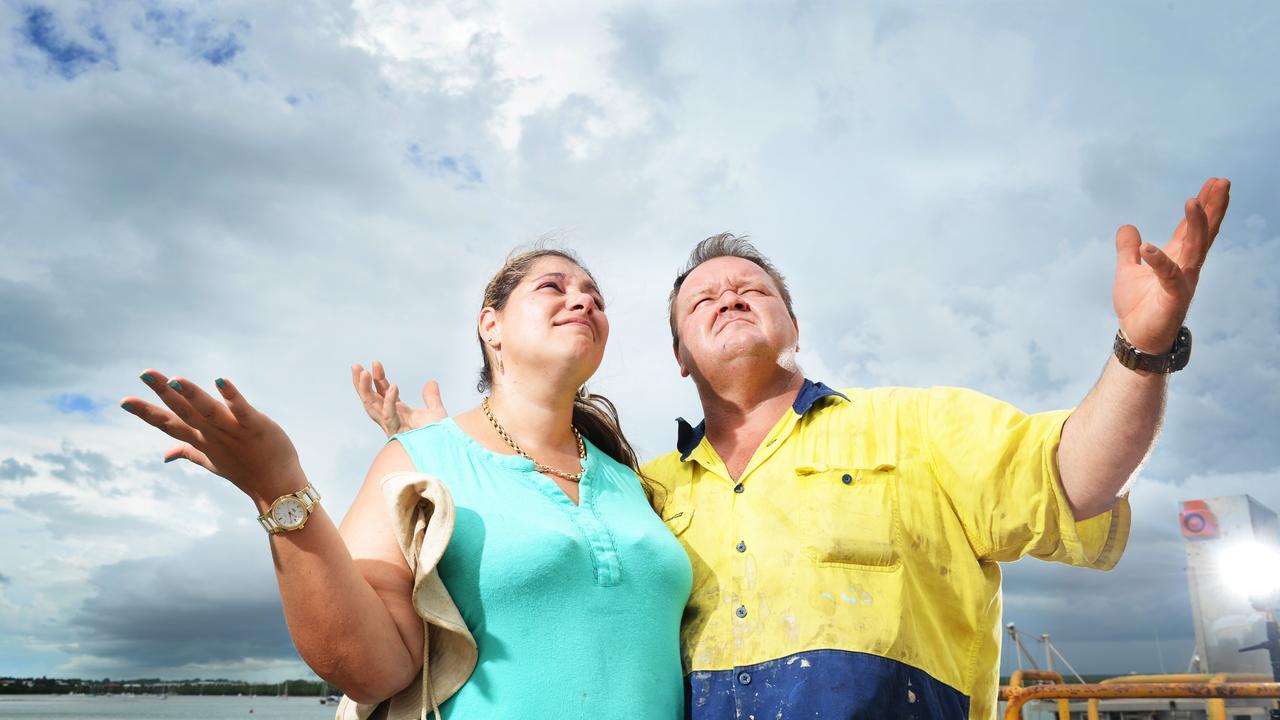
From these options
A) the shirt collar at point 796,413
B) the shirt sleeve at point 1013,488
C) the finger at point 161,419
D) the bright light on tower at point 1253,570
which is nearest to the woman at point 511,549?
the finger at point 161,419

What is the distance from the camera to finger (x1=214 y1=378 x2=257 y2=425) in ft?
5.49

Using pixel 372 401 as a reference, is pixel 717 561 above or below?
below

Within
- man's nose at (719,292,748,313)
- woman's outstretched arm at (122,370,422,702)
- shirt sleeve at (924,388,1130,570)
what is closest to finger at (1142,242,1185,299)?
shirt sleeve at (924,388,1130,570)

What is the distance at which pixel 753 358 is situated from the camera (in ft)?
11.5

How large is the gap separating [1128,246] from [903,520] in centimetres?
112

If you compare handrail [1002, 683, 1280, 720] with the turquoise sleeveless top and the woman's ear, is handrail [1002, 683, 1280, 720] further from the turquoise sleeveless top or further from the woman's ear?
the woman's ear

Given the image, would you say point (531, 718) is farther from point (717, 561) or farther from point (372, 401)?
point (372, 401)

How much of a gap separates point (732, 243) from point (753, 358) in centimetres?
97

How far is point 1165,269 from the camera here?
85.0 inches

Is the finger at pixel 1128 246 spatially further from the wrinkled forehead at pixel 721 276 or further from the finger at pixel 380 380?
the finger at pixel 380 380

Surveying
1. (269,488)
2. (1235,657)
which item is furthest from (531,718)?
(1235,657)

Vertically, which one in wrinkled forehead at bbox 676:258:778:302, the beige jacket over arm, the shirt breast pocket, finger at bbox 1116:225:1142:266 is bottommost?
the beige jacket over arm

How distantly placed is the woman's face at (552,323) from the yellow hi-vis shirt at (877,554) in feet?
2.53

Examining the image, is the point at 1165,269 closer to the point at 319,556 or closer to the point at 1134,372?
the point at 1134,372
